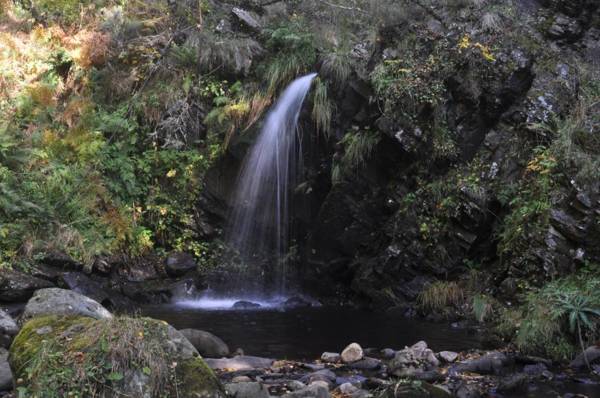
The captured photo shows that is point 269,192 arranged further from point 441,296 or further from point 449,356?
point 449,356

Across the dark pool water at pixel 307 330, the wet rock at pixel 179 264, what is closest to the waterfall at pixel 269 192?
the wet rock at pixel 179 264

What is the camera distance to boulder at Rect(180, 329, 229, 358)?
22.6ft

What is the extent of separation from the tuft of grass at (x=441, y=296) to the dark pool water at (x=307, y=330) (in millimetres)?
490

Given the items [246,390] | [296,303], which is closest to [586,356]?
[246,390]

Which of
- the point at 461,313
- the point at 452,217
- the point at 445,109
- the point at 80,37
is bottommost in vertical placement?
the point at 461,313

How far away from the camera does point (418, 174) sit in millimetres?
10852

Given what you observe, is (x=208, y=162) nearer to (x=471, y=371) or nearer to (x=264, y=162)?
(x=264, y=162)

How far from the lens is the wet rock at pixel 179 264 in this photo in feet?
37.6

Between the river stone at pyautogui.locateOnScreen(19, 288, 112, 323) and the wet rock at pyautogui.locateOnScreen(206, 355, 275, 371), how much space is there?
4.14 feet

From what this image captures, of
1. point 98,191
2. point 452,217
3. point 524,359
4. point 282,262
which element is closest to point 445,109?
point 452,217

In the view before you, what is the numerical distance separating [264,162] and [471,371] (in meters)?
6.86

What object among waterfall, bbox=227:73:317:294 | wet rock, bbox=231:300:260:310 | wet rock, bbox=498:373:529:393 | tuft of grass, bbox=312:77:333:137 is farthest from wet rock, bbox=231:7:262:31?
wet rock, bbox=498:373:529:393

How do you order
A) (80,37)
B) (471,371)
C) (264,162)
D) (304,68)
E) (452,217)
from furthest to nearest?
(80,37) → (304,68) → (264,162) → (452,217) → (471,371)

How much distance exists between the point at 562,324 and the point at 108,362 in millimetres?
5357
